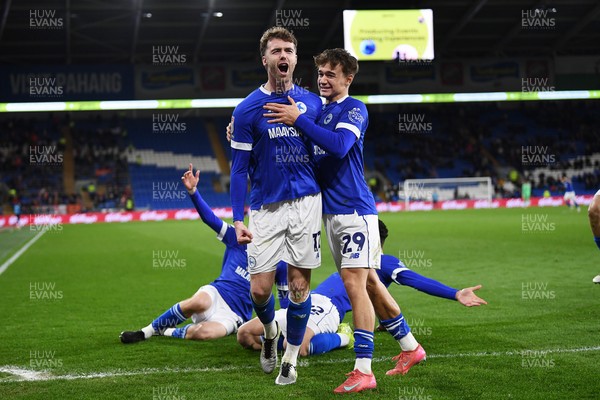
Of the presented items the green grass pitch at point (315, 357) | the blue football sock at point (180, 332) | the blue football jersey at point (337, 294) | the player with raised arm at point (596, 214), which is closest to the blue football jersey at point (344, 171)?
the green grass pitch at point (315, 357)

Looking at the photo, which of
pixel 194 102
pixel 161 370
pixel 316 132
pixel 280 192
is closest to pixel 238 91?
pixel 194 102

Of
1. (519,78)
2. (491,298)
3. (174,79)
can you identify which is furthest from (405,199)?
(491,298)

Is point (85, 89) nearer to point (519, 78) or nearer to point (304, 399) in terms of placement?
point (519, 78)

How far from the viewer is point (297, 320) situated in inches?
224

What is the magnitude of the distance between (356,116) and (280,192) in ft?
2.59

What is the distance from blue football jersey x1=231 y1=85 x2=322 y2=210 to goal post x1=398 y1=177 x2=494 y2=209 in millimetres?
35780

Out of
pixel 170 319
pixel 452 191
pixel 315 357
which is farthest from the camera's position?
pixel 452 191

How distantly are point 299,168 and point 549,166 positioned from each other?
42585 mm

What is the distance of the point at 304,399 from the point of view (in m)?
5.04

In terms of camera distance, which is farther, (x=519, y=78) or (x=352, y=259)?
(x=519, y=78)

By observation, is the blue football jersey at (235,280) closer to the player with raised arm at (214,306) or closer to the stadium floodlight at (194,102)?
the player with raised arm at (214,306)

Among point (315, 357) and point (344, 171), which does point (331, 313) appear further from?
point (344, 171)

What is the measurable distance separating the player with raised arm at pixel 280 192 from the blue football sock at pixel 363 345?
1.72ft

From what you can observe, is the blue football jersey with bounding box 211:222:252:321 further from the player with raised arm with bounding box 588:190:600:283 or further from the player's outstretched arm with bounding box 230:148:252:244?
the player with raised arm with bounding box 588:190:600:283
